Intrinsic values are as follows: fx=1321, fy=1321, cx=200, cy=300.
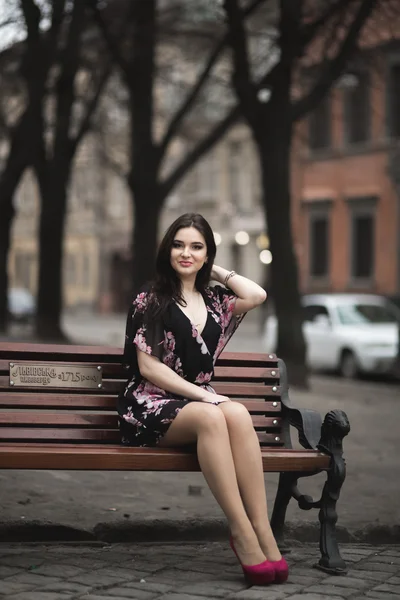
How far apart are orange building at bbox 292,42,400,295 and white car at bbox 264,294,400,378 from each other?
43.3 feet

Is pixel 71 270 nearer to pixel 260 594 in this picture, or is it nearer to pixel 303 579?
pixel 303 579

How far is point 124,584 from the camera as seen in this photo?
17.6 feet

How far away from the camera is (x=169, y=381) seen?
575cm

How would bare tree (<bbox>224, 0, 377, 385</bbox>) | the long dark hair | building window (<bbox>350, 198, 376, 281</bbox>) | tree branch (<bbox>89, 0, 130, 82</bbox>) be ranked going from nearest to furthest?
the long dark hair, bare tree (<bbox>224, 0, 377, 385</bbox>), tree branch (<bbox>89, 0, 130, 82</bbox>), building window (<bbox>350, 198, 376, 281</bbox>)

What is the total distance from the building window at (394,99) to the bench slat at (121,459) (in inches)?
1222

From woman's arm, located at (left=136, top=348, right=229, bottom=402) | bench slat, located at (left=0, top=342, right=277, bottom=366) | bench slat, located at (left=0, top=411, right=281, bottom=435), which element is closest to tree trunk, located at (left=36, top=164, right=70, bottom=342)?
bench slat, located at (left=0, top=342, right=277, bottom=366)

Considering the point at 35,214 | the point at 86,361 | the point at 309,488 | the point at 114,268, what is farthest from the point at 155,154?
the point at 35,214

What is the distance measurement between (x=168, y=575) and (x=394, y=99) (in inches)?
1257

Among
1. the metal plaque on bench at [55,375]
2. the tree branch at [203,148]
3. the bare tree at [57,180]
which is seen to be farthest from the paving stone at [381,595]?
the bare tree at [57,180]

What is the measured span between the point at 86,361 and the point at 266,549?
54.5 inches

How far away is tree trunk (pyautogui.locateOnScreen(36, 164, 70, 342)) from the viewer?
77.5 feet

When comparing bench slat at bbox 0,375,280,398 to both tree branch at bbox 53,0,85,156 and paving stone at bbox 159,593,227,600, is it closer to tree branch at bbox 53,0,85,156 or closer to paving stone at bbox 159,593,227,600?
paving stone at bbox 159,593,227,600

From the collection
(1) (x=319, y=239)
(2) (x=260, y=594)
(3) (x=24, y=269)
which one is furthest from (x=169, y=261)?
(3) (x=24, y=269)

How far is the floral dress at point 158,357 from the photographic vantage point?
18.9 feet
